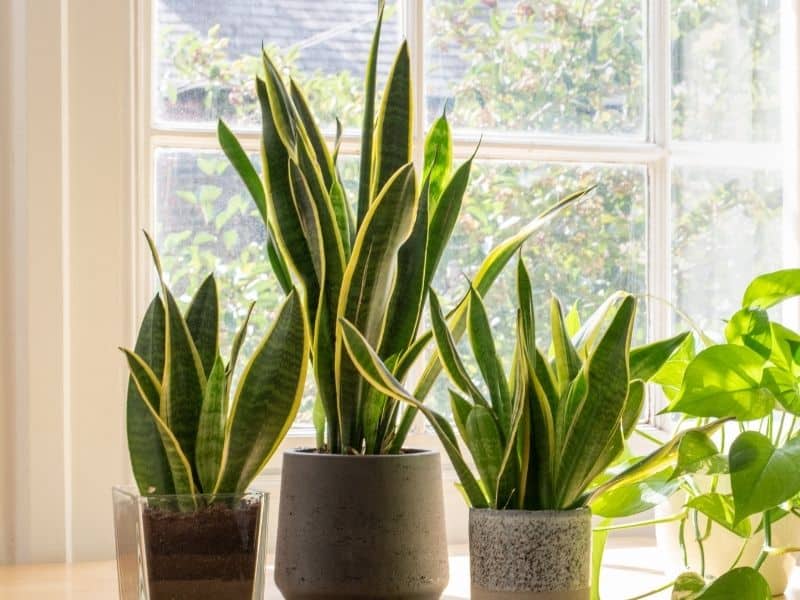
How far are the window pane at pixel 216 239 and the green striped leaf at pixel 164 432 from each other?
517 mm

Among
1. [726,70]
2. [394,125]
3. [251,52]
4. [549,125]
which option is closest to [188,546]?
[394,125]

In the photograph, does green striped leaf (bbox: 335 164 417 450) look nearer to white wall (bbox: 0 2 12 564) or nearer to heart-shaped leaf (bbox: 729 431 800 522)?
heart-shaped leaf (bbox: 729 431 800 522)

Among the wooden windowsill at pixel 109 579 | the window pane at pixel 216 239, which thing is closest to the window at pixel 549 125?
the window pane at pixel 216 239

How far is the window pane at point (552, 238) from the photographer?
5.16 ft

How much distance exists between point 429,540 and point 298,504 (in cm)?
13

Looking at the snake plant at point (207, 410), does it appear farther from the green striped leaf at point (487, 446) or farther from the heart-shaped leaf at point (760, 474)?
the heart-shaped leaf at point (760, 474)

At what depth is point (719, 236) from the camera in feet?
5.49

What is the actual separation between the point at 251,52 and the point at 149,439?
0.71m

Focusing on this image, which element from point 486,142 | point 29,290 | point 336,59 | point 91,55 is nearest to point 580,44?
point 486,142

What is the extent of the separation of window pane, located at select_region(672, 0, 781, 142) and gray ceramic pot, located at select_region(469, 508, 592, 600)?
906 mm

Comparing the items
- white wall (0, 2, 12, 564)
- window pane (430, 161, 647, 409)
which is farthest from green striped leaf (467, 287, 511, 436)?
white wall (0, 2, 12, 564)

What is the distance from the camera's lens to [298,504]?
3.24 feet

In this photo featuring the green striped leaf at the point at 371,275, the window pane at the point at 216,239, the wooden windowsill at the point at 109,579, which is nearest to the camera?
the green striped leaf at the point at 371,275

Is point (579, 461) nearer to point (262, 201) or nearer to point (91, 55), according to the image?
point (262, 201)
